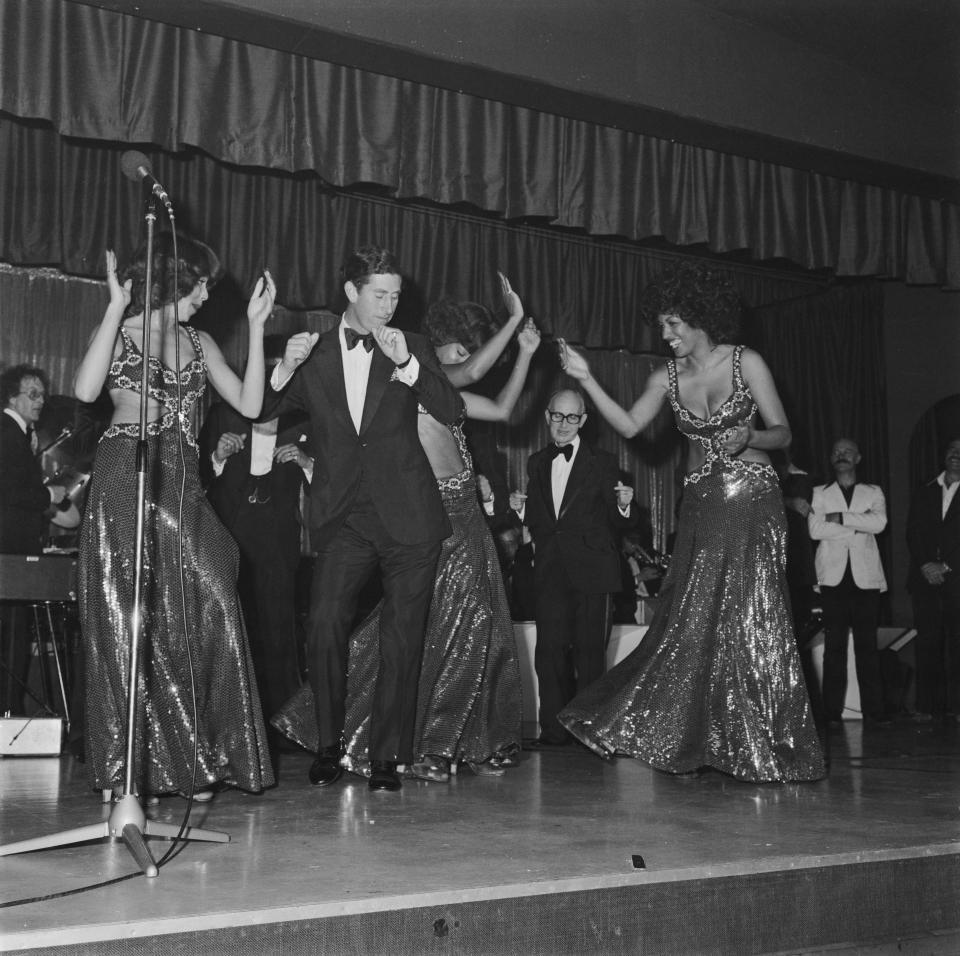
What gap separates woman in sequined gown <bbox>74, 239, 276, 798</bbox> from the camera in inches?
144

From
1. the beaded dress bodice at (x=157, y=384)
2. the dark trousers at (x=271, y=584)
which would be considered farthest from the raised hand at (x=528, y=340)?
the dark trousers at (x=271, y=584)

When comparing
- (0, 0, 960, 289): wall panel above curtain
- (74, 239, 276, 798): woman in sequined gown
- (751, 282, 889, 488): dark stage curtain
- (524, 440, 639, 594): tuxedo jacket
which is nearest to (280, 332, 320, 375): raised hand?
(74, 239, 276, 798): woman in sequined gown

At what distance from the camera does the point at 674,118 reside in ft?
21.6

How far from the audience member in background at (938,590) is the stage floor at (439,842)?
3311mm

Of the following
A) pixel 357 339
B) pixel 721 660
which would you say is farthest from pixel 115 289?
pixel 721 660

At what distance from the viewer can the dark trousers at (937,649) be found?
7.82m

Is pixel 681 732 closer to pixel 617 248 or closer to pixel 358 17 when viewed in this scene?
pixel 358 17

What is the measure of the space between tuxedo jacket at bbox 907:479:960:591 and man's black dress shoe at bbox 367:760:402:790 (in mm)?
5139

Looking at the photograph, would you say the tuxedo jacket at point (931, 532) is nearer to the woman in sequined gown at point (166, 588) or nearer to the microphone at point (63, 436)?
the woman in sequined gown at point (166, 588)

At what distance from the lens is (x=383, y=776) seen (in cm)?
399

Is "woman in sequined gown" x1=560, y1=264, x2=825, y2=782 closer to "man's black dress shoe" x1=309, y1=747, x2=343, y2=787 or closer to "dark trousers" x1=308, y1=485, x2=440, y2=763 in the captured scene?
"dark trousers" x1=308, y1=485, x2=440, y2=763

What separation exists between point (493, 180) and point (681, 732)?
131 inches

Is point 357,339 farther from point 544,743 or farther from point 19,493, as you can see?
point 19,493

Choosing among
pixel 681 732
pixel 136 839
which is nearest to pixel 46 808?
pixel 136 839
